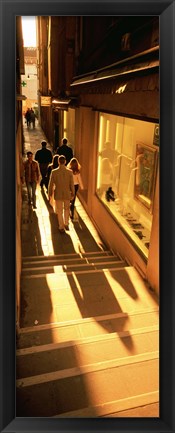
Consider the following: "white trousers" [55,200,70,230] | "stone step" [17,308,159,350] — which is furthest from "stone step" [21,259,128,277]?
"stone step" [17,308,159,350]

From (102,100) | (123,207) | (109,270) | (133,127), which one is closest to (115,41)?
(102,100)

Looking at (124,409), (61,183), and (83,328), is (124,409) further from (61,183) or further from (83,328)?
(61,183)

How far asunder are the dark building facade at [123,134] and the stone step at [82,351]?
1.56m

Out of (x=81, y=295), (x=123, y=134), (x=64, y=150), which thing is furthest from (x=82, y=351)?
(x=64, y=150)

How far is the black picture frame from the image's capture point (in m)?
1.56

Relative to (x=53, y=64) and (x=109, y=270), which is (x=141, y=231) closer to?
(x=109, y=270)

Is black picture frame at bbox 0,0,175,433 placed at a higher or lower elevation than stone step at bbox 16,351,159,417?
higher

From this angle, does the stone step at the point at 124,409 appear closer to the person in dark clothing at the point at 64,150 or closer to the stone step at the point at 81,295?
the stone step at the point at 81,295

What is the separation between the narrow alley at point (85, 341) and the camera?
301 centimetres

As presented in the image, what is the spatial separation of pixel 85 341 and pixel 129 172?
189 inches

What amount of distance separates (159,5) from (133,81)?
3.08m

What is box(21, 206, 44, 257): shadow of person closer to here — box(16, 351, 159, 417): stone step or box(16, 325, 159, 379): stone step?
box(16, 325, 159, 379): stone step

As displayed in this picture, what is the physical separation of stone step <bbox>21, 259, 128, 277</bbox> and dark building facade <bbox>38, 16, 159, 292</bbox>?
431mm

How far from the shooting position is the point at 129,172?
309 inches
